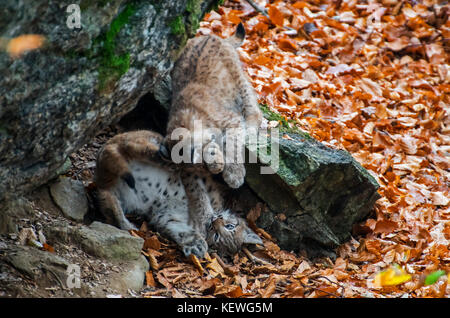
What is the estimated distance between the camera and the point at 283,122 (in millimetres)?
5371

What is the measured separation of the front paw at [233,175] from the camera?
174 inches

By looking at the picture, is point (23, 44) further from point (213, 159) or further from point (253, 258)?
point (253, 258)

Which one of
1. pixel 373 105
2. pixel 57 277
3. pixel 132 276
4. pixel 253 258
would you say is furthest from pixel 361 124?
pixel 57 277

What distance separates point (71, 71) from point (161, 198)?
1707 mm

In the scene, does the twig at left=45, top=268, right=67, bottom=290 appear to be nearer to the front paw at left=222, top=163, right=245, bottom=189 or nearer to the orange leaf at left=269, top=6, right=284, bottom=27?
the front paw at left=222, top=163, right=245, bottom=189

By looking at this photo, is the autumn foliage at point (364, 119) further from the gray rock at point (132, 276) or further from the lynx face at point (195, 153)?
the lynx face at point (195, 153)

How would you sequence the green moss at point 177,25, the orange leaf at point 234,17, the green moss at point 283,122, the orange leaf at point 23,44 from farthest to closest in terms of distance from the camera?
the orange leaf at point 234,17 < the green moss at point 283,122 < the green moss at point 177,25 < the orange leaf at point 23,44

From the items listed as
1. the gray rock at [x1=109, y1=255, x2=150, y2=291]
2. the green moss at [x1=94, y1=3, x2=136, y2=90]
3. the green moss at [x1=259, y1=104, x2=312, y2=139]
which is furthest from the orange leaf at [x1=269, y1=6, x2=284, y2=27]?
the gray rock at [x1=109, y1=255, x2=150, y2=291]

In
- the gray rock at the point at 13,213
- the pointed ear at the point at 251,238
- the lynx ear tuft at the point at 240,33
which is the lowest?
the pointed ear at the point at 251,238

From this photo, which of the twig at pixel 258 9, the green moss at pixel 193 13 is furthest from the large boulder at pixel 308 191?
the twig at pixel 258 9

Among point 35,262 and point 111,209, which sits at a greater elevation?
point 35,262

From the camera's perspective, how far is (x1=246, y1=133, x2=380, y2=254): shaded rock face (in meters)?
4.49

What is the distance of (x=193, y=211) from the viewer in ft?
14.8

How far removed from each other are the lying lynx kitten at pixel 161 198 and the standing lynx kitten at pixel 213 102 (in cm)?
25
